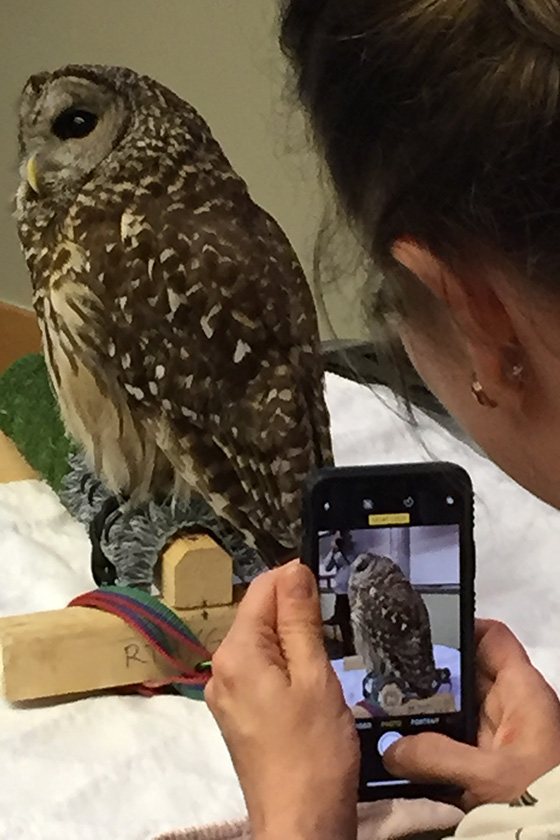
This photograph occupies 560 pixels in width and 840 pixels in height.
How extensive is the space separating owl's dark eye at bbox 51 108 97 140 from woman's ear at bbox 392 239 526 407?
0.51 metres

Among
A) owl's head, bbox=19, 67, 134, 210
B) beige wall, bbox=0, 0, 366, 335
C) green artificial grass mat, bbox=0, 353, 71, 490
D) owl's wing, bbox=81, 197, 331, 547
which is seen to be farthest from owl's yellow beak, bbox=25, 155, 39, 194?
beige wall, bbox=0, 0, 366, 335

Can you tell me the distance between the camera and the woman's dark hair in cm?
42

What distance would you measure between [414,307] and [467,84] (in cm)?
11

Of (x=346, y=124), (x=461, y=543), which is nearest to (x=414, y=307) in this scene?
(x=346, y=124)

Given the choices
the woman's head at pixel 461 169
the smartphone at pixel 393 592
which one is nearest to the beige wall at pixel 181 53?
the smartphone at pixel 393 592

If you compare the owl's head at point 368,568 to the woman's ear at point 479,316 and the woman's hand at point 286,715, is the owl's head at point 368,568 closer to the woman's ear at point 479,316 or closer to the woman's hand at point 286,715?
the woman's hand at point 286,715

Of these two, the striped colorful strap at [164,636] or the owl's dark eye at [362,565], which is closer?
the owl's dark eye at [362,565]

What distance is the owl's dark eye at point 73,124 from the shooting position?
932mm

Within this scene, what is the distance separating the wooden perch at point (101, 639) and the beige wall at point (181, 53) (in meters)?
0.51

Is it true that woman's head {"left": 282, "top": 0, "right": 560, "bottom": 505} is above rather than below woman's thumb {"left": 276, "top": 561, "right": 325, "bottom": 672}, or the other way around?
above

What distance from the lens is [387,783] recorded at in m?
0.65

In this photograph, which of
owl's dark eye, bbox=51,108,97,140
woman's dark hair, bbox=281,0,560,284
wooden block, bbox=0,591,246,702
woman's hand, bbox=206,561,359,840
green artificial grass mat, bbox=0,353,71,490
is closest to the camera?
woman's dark hair, bbox=281,0,560,284

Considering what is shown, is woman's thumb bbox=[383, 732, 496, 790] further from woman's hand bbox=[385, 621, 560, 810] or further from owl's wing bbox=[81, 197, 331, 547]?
owl's wing bbox=[81, 197, 331, 547]

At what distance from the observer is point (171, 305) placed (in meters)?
0.87
